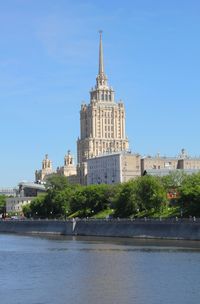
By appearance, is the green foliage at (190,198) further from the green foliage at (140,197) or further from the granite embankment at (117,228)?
the green foliage at (140,197)

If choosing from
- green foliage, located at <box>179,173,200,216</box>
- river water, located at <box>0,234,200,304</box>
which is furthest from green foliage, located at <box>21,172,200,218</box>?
river water, located at <box>0,234,200,304</box>

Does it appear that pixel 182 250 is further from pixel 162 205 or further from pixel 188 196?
pixel 162 205

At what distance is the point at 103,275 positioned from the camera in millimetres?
62000

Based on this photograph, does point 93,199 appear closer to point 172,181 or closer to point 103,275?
point 172,181

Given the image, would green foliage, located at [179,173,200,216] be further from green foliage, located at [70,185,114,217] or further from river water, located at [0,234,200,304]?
green foliage, located at [70,185,114,217]

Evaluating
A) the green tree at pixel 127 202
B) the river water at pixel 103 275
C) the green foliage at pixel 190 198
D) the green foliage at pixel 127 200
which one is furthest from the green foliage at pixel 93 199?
the river water at pixel 103 275

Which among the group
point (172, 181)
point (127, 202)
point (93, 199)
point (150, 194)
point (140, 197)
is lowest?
point (127, 202)

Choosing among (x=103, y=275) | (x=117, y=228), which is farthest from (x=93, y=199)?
(x=103, y=275)

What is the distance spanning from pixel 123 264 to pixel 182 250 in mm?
12986

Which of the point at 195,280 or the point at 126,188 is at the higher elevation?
the point at 126,188

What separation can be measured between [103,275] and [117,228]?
56768 millimetres

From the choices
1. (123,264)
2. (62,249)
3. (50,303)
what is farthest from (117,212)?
(50,303)

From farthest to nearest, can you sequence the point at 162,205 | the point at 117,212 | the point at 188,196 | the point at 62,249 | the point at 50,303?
1. the point at 117,212
2. the point at 162,205
3. the point at 188,196
4. the point at 62,249
5. the point at 50,303

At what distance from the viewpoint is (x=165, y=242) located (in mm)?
95875
